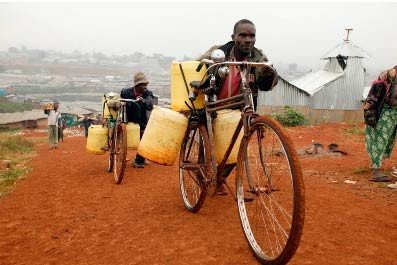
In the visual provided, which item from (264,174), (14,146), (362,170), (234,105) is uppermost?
(234,105)

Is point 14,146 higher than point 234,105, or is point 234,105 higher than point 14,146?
point 234,105

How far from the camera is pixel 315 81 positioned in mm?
36125

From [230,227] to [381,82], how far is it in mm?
3691

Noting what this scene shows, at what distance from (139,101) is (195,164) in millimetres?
3442

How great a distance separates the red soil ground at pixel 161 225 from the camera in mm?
3363

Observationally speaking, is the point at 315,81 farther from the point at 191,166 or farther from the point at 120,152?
the point at 191,166

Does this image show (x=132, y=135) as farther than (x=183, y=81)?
Yes

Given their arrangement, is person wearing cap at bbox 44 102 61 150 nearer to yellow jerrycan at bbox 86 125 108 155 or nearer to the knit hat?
yellow jerrycan at bbox 86 125 108 155

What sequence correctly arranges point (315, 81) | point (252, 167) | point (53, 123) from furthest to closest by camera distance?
point (315, 81), point (53, 123), point (252, 167)

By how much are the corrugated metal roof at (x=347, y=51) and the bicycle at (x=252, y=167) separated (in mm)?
31901

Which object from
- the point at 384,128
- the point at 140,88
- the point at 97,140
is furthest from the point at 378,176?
the point at 97,140

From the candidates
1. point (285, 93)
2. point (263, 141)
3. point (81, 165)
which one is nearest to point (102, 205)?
point (263, 141)

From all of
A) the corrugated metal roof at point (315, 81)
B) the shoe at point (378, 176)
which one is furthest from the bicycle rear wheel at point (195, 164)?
the corrugated metal roof at point (315, 81)

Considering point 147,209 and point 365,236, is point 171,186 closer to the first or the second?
point 147,209
